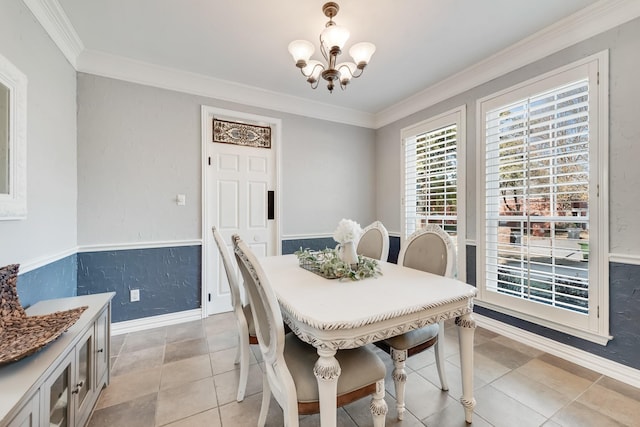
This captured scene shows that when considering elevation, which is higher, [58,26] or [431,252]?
[58,26]

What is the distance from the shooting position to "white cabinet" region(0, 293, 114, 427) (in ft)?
2.95

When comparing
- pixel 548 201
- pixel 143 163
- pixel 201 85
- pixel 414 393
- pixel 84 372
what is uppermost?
pixel 201 85

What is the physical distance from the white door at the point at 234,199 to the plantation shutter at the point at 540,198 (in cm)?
239

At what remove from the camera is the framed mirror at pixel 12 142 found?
4.64 ft

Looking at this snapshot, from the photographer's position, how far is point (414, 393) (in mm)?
1710

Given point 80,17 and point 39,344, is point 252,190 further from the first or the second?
point 39,344

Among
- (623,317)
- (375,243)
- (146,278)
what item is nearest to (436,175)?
(375,243)

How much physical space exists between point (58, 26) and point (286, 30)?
1693 mm

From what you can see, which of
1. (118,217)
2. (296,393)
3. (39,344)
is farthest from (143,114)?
(296,393)

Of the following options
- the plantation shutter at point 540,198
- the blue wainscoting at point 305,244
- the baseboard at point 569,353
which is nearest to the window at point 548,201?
the plantation shutter at point 540,198

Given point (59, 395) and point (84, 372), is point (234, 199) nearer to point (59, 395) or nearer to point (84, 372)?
point (84, 372)

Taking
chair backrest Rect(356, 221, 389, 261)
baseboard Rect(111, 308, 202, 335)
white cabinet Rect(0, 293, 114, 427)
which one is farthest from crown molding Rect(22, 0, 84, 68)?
chair backrest Rect(356, 221, 389, 261)

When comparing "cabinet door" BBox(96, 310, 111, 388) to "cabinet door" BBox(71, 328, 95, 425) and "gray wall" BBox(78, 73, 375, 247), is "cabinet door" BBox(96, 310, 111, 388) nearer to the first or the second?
"cabinet door" BBox(71, 328, 95, 425)

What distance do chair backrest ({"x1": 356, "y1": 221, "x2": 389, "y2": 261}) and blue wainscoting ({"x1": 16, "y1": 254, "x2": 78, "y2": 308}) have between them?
241cm
